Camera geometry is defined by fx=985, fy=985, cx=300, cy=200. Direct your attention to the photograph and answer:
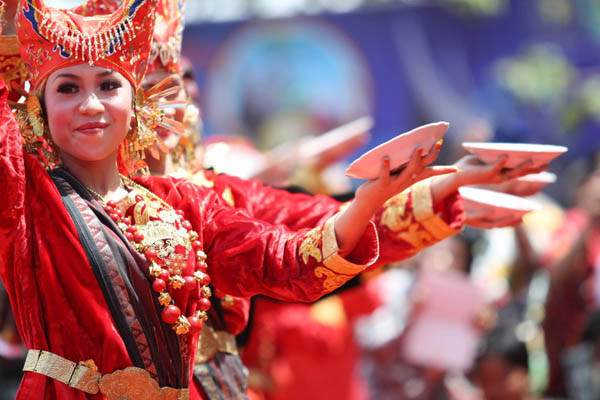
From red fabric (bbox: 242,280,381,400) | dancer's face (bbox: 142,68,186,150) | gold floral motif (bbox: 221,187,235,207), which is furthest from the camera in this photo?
red fabric (bbox: 242,280,381,400)

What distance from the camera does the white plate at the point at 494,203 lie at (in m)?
2.88

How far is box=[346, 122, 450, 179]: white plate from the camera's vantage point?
2.23 meters

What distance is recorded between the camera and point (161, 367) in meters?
2.36

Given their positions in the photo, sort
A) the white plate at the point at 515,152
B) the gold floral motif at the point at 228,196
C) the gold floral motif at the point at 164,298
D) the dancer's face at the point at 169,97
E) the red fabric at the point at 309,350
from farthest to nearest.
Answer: the red fabric at the point at 309,350 → the dancer's face at the point at 169,97 → the gold floral motif at the point at 228,196 → the white plate at the point at 515,152 → the gold floral motif at the point at 164,298

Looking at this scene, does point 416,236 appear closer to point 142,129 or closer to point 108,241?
point 142,129

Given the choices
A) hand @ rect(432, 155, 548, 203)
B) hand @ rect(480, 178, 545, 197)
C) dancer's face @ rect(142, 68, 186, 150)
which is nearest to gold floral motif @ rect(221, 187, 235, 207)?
dancer's face @ rect(142, 68, 186, 150)

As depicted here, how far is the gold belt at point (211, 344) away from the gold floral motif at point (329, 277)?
0.66 meters

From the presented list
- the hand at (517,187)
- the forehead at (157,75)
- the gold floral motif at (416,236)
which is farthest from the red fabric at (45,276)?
the hand at (517,187)

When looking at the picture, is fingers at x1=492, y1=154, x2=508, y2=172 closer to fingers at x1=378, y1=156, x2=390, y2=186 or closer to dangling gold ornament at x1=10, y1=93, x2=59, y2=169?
fingers at x1=378, y1=156, x2=390, y2=186

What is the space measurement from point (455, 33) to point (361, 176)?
8.05 metres

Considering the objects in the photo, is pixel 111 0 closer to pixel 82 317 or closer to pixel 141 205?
pixel 141 205

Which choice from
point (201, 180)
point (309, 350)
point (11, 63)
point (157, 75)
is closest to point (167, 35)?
point (157, 75)

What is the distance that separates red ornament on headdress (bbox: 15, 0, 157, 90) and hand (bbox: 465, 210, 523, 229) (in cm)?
113

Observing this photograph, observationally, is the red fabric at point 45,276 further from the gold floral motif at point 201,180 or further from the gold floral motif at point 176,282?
the gold floral motif at point 201,180
